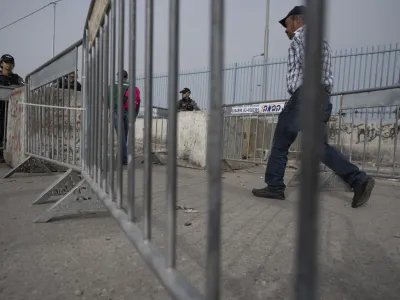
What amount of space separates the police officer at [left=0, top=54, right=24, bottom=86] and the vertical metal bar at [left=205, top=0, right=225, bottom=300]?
5.71 meters

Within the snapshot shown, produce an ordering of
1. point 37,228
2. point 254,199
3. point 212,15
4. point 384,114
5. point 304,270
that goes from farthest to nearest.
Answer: point 384,114 → point 254,199 → point 37,228 → point 212,15 → point 304,270

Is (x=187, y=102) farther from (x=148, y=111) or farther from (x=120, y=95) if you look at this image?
(x=148, y=111)

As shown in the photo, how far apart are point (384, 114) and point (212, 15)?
4.70 meters

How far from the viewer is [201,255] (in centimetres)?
148

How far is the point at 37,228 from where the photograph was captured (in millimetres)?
1889

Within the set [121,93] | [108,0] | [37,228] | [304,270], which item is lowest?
[37,228]

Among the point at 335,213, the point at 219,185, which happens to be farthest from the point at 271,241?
the point at 219,185

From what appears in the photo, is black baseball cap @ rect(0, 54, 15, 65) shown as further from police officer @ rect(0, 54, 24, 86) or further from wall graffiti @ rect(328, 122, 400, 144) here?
wall graffiti @ rect(328, 122, 400, 144)

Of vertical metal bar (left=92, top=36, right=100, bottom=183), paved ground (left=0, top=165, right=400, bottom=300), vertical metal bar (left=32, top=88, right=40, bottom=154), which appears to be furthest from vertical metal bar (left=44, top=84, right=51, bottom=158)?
vertical metal bar (left=92, top=36, right=100, bottom=183)

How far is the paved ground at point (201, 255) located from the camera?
1.18 m

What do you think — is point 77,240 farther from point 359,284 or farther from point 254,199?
point 254,199

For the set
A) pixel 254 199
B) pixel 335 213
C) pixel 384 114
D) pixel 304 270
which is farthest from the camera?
pixel 384 114

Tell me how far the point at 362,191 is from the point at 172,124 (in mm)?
2254

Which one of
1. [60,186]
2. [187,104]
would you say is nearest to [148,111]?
[60,186]
